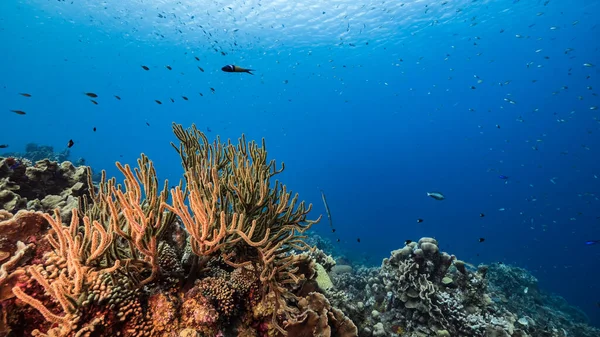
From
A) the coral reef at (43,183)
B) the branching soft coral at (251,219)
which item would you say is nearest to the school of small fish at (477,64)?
the coral reef at (43,183)

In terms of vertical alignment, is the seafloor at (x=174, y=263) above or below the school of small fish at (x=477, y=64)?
below

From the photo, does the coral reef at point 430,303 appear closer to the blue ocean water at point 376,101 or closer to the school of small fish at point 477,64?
the school of small fish at point 477,64

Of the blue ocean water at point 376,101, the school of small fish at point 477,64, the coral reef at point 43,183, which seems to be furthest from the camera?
the blue ocean water at point 376,101

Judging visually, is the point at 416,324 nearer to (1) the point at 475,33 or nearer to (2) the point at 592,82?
(1) the point at 475,33

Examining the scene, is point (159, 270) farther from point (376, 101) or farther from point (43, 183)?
point (376, 101)

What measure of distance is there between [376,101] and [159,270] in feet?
323

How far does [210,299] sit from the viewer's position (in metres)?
2.71

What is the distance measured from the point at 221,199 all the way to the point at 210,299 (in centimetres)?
→ 110

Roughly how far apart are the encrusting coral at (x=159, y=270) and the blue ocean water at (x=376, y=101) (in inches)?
687

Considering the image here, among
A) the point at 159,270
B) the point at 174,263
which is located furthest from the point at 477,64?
the point at 159,270

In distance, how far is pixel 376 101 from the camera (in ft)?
306

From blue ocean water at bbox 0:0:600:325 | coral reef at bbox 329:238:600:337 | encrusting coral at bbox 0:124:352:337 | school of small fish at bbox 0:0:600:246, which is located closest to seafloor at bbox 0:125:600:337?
encrusting coral at bbox 0:124:352:337

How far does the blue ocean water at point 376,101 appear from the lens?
39531 mm

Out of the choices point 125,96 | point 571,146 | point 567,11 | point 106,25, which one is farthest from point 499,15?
point 125,96
